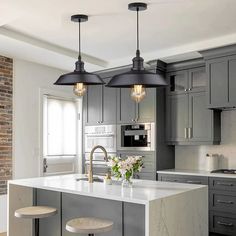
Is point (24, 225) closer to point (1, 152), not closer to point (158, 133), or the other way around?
point (1, 152)

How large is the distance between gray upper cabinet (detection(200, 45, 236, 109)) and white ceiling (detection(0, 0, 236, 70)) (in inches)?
4.9

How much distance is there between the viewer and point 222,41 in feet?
15.3

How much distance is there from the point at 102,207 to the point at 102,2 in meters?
1.99

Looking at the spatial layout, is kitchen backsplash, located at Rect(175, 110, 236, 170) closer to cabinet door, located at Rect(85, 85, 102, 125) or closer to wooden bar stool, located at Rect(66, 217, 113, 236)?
cabinet door, located at Rect(85, 85, 102, 125)

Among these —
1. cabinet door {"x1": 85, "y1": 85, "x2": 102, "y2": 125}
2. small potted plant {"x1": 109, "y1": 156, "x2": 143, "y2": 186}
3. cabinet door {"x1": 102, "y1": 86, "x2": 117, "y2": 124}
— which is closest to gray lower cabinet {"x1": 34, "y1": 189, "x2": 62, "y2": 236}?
small potted plant {"x1": 109, "y1": 156, "x2": 143, "y2": 186}

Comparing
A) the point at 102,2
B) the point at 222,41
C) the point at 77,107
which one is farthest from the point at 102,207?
the point at 77,107

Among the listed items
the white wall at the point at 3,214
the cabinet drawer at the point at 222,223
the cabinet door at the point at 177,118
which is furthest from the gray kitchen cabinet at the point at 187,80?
the white wall at the point at 3,214

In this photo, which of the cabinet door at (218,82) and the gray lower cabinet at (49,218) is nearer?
the gray lower cabinet at (49,218)

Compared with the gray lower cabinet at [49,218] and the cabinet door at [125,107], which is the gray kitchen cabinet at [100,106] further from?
the gray lower cabinet at [49,218]

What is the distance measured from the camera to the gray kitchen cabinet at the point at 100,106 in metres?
5.92

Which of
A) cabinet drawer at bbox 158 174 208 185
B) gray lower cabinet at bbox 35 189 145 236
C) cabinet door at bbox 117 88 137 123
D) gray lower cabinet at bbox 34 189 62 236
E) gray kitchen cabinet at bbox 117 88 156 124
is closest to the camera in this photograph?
gray lower cabinet at bbox 35 189 145 236

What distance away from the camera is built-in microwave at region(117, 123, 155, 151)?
5.34 meters

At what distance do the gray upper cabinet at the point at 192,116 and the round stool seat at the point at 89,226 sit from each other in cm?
263

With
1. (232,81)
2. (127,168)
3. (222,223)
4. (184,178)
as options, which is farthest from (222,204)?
(127,168)
